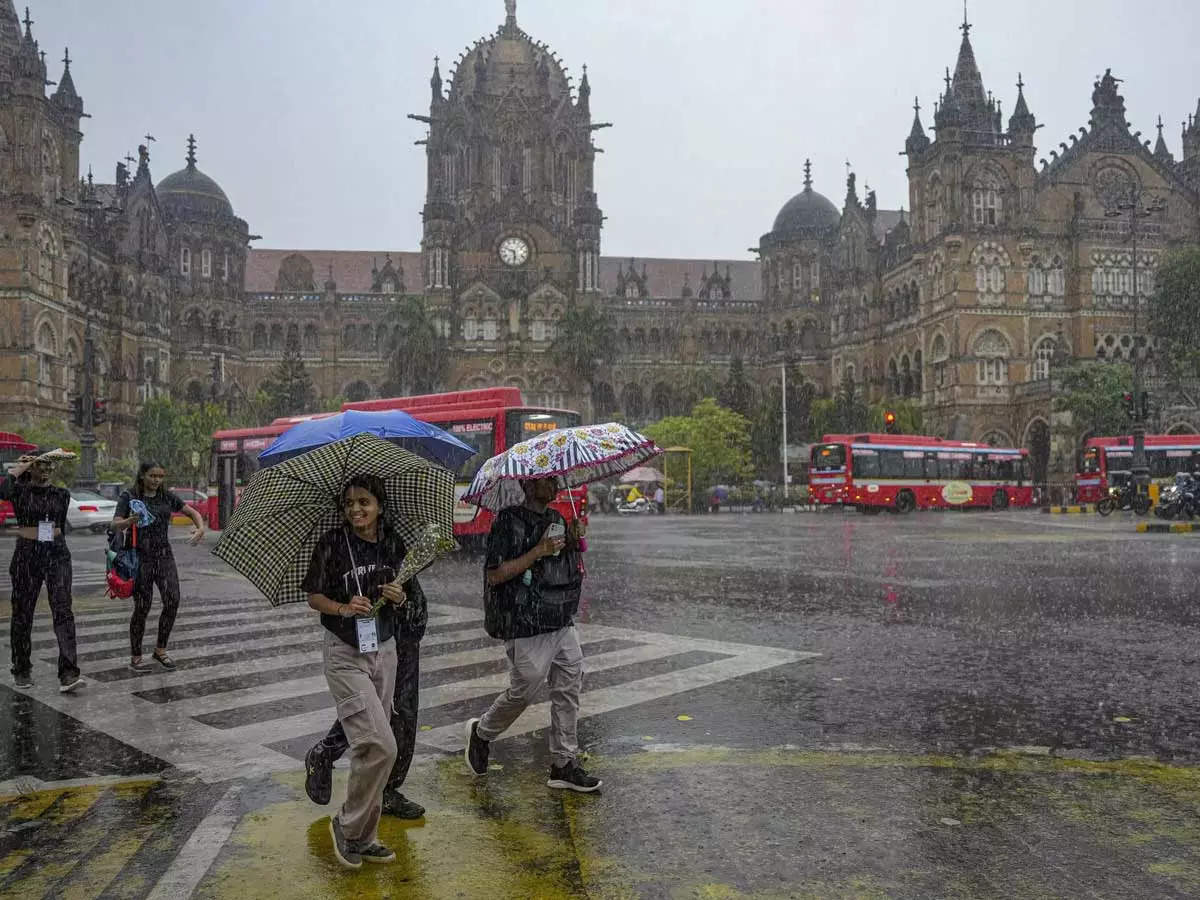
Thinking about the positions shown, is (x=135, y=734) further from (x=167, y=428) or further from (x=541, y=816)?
(x=167, y=428)

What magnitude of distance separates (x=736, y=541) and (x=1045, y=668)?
15300 mm

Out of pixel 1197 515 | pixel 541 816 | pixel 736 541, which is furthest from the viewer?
pixel 1197 515

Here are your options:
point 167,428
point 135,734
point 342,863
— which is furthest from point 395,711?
point 167,428

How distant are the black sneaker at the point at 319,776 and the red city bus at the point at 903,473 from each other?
117 feet

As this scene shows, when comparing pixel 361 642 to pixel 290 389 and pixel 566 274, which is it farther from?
pixel 566 274

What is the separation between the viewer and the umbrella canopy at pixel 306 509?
4477 mm

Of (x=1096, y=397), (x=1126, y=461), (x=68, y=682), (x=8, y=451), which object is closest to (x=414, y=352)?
(x=8, y=451)

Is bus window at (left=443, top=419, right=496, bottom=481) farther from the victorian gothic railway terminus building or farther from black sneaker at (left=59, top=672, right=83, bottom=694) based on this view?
the victorian gothic railway terminus building

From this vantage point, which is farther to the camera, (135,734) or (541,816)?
(135,734)

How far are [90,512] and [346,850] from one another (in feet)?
95.9

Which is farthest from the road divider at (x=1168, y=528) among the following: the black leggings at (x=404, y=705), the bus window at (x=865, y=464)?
the black leggings at (x=404, y=705)

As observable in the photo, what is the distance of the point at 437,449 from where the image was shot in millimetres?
5879

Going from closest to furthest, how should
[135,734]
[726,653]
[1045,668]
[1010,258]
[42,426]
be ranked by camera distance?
[135,734], [1045,668], [726,653], [42,426], [1010,258]

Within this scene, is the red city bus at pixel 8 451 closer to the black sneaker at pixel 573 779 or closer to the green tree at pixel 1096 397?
the black sneaker at pixel 573 779
